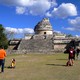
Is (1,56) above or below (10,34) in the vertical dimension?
below

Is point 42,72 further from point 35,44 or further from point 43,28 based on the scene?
point 43,28

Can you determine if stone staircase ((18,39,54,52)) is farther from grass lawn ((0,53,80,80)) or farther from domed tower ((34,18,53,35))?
grass lawn ((0,53,80,80))

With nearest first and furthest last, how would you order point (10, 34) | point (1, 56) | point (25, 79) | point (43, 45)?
point (25, 79), point (1, 56), point (43, 45), point (10, 34)

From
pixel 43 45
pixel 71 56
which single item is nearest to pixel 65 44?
pixel 43 45

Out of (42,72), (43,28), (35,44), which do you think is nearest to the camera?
(42,72)

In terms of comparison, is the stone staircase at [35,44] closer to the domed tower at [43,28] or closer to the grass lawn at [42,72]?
the domed tower at [43,28]

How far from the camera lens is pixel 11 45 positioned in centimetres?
6869

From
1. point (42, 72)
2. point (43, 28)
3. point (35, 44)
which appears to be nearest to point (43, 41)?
point (35, 44)

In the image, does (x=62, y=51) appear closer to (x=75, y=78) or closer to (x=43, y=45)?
(x=43, y=45)

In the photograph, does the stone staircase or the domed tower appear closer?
the stone staircase

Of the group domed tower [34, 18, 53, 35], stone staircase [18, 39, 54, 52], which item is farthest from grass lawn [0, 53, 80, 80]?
domed tower [34, 18, 53, 35]

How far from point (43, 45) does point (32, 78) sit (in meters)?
47.3

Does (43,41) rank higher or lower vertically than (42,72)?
higher

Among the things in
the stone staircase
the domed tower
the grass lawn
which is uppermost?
the domed tower
